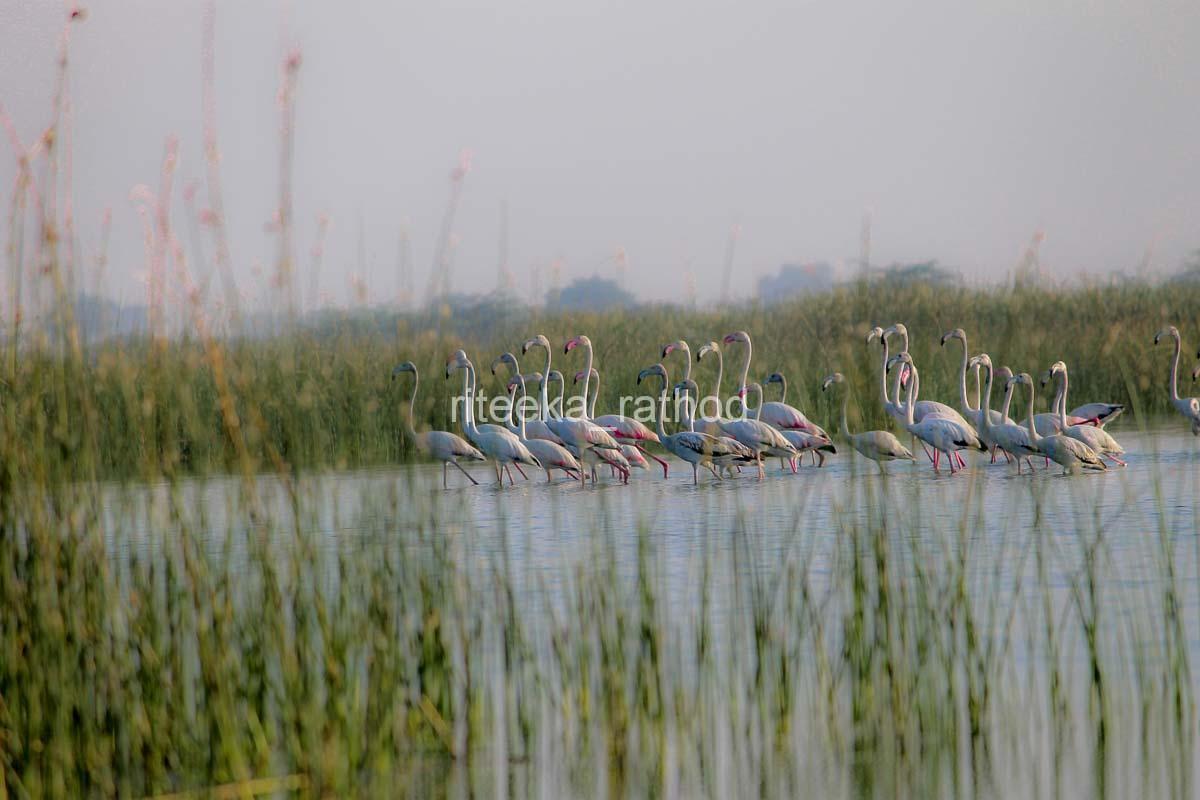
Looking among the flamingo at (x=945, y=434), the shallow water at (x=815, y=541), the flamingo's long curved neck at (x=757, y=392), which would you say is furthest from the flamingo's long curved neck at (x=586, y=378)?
the flamingo at (x=945, y=434)

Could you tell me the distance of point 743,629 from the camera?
4199 mm

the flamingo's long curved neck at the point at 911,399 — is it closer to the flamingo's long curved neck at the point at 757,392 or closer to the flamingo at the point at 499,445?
the flamingo's long curved neck at the point at 757,392

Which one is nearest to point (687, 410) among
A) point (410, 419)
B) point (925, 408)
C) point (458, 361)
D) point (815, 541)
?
point (458, 361)

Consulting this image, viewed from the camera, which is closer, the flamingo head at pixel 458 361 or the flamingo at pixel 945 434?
the flamingo at pixel 945 434

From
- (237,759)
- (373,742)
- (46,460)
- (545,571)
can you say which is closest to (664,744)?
(373,742)

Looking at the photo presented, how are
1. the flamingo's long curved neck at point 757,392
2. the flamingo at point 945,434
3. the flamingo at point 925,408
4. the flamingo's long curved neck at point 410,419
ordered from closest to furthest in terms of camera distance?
the flamingo's long curved neck at point 410,419, the flamingo at point 945,434, the flamingo at point 925,408, the flamingo's long curved neck at point 757,392

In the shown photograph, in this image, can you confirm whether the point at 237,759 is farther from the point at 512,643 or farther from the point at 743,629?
the point at 743,629

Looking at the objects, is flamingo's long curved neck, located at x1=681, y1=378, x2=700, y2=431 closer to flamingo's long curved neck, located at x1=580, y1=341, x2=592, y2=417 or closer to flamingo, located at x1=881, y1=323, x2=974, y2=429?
flamingo's long curved neck, located at x1=580, y1=341, x2=592, y2=417

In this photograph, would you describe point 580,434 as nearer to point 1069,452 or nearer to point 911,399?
point 911,399

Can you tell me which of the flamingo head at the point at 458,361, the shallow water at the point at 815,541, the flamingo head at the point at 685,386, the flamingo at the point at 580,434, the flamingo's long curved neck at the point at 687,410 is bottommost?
the shallow water at the point at 815,541

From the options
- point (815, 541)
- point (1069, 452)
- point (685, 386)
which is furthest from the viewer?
point (685, 386)

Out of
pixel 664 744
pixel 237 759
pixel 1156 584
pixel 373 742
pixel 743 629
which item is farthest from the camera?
pixel 1156 584

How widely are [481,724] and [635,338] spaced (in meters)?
11.2

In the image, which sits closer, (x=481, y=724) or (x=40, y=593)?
(x=40, y=593)
